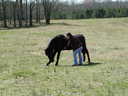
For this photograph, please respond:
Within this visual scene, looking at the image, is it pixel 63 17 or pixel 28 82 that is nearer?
pixel 28 82

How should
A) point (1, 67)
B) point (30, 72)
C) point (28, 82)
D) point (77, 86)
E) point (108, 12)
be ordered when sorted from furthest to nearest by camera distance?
point (108, 12) → point (1, 67) → point (30, 72) → point (28, 82) → point (77, 86)

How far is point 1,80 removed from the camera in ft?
34.8

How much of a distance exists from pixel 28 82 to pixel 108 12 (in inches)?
3499

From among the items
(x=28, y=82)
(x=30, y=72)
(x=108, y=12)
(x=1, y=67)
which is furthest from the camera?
(x=108, y=12)

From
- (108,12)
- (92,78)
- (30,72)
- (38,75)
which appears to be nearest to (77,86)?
(92,78)

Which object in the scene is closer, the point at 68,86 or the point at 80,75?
the point at 68,86

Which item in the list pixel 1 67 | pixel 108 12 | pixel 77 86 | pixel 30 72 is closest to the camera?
pixel 77 86

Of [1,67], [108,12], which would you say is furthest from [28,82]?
[108,12]

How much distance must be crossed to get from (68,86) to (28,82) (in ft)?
4.89

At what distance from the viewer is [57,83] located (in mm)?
9867

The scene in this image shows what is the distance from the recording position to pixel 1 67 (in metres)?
14.1

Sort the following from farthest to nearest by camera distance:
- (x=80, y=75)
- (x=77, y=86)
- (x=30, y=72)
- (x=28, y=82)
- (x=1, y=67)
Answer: (x=1, y=67), (x=30, y=72), (x=80, y=75), (x=28, y=82), (x=77, y=86)

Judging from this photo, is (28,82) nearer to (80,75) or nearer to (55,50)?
(80,75)

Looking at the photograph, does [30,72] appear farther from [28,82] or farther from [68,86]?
[68,86]
